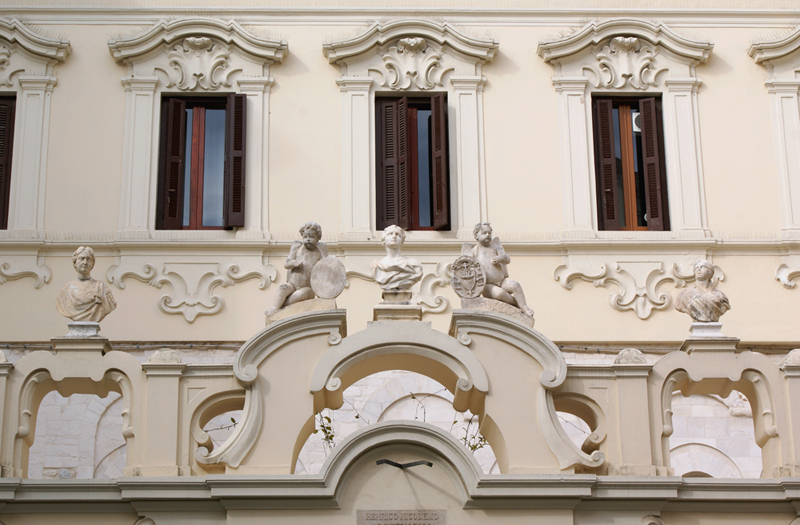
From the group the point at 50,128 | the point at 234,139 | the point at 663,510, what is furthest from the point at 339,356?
the point at 50,128

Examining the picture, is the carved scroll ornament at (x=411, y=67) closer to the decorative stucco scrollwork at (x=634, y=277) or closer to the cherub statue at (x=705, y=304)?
the decorative stucco scrollwork at (x=634, y=277)

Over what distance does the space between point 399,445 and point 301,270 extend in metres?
2.64

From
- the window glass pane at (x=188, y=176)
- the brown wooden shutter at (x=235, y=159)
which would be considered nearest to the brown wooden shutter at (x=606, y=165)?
the brown wooden shutter at (x=235, y=159)

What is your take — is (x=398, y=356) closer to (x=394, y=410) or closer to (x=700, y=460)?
(x=394, y=410)

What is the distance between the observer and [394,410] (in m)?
21.4

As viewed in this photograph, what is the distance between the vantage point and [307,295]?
17.6 metres

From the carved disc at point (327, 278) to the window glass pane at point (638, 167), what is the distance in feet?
22.5

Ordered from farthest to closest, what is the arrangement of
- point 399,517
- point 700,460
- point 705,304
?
point 700,460, point 705,304, point 399,517

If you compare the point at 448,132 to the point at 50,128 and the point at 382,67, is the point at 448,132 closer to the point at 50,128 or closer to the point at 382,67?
the point at 382,67

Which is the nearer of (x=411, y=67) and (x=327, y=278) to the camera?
(x=327, y=278)

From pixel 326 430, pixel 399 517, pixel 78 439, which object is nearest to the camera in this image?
pixel 399 517

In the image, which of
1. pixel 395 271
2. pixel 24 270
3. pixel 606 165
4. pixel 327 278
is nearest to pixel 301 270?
pixel 327 278

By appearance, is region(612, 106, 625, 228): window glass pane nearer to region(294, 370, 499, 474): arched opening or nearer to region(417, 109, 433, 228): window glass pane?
region(417, 109, 433, 228): window glass pane

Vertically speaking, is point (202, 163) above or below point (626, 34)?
below
